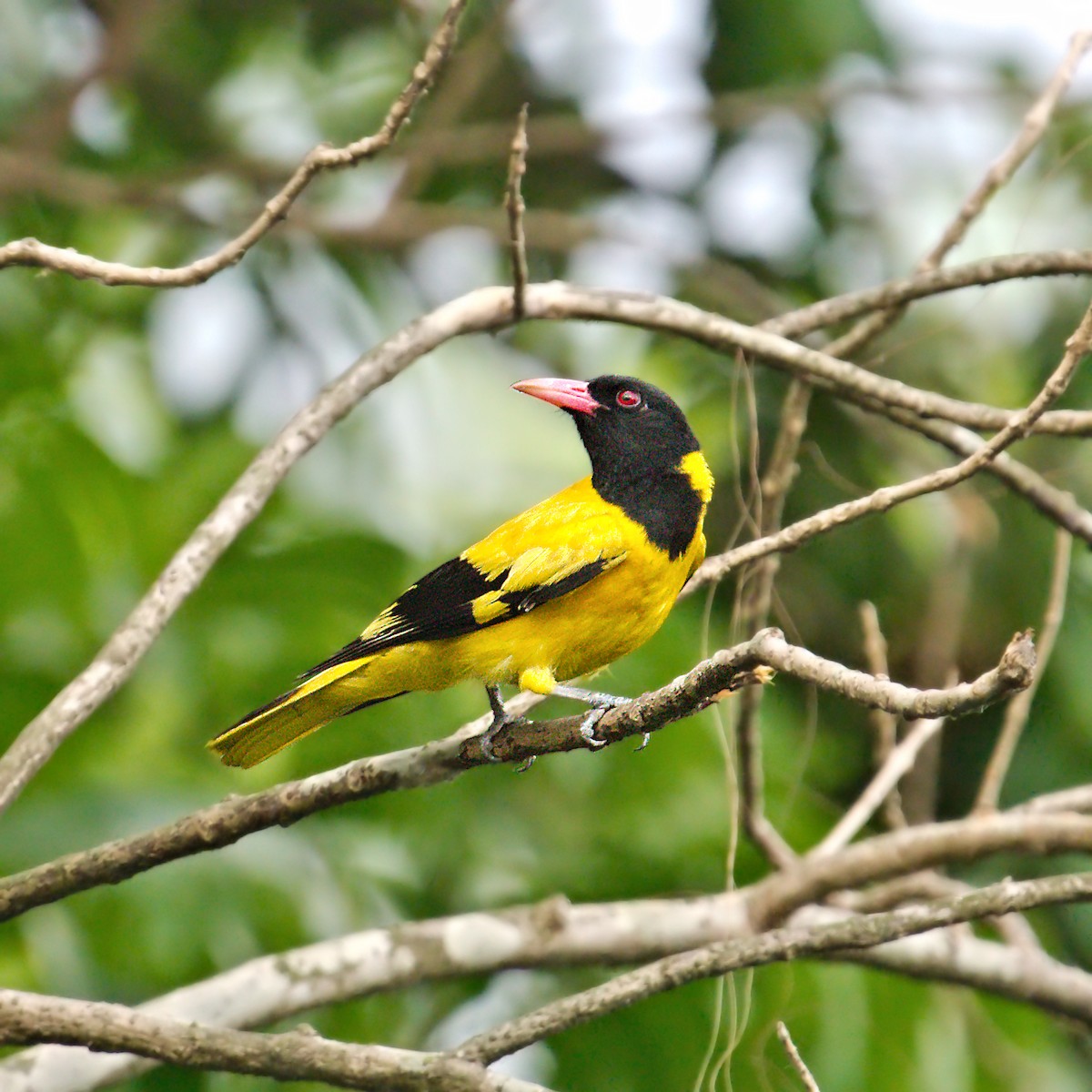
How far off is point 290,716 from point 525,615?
0.56 m

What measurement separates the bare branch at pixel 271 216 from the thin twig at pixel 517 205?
197 mm

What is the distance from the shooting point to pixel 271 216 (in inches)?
115

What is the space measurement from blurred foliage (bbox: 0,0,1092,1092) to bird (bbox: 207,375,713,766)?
348 millimetres

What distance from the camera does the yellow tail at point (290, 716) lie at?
3303 millimetres

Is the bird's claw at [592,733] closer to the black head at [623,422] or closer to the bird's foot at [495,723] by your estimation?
the bird's foot at [495,723]

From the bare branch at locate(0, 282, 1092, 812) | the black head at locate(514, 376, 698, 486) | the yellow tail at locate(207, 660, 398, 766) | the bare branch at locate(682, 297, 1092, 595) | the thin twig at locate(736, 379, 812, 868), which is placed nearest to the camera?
the bare branch at locate(682, 297, 1092, 595)

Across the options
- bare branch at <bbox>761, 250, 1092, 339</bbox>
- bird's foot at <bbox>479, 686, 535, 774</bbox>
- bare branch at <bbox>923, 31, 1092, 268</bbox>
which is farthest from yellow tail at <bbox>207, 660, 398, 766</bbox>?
bare branch at <bbox>923, 31, 1092, 268</bbox>

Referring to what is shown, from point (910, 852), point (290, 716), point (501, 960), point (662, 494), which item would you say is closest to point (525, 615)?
point (662, 494)

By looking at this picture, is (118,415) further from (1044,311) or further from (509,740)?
(509,740)

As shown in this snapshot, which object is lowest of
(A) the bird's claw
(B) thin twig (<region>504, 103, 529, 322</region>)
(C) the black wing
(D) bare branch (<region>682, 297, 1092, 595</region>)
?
(A) the bird's claw

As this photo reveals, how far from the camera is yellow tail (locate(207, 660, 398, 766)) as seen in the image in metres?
3.30

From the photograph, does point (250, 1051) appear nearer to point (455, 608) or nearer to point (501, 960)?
point (455, 608)

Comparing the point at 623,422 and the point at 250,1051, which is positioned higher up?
the point at 623,422

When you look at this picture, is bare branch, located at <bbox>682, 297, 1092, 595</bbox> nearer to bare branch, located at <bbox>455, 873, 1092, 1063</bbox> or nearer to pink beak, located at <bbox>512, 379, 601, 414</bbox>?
bare branch, located at <bbox>455, 873, 1092, 1063</bbox>
